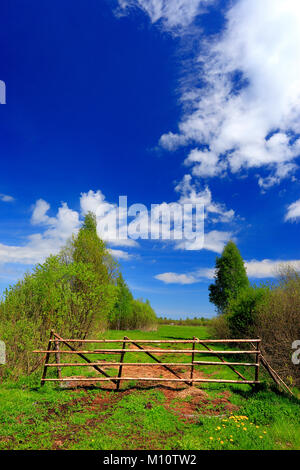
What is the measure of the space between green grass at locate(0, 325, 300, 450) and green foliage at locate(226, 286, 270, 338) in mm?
9680

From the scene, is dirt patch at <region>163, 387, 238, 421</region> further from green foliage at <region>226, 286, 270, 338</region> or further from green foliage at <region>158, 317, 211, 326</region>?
green foliage at <region>158, 317, 211, 326</region>

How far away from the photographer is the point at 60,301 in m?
13.4

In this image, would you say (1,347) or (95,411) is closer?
(95,411)

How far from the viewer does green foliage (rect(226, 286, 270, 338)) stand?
57.5 feet

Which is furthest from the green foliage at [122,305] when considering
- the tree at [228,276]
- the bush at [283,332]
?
the bush at [283,332]

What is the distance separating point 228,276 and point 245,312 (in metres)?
14.0

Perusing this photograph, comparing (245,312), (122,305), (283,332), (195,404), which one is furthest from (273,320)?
(122,305)

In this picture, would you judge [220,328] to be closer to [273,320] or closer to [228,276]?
[228,276]

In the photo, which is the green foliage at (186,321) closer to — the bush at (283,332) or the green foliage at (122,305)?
the green foliage at (122,305)

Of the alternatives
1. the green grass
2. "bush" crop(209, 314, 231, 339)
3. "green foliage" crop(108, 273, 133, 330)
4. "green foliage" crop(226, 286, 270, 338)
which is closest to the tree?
"bush" crop(209, 314, 231, 339)
